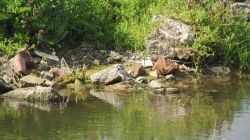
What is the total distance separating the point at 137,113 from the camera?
29.6 ft

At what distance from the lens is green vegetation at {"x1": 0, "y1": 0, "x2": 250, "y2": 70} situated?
443 inches

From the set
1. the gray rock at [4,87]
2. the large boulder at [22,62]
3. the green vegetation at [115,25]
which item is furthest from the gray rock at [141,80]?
the gray rock at [4,87]

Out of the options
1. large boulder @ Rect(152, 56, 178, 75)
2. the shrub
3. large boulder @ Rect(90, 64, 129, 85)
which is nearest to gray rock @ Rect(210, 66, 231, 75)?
large boulder @ Rect(152, 56, 178, 75)

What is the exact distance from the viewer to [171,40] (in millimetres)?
11836

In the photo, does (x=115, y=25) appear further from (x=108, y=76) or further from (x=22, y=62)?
(x=22, y=62)

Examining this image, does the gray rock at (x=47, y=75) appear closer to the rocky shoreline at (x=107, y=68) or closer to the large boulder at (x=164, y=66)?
the rocky shoreline at (x=107, y=68)

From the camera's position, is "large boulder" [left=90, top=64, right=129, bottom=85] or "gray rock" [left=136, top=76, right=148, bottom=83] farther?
"gray rock" [left=136, top=76, right=148, bottom=83]

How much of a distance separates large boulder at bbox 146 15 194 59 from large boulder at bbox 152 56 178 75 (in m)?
0.44

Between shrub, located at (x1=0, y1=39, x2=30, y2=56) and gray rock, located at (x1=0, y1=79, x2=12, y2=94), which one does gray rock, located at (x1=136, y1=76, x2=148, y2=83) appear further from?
gray rock, located at (x1=0, y1=79, x2=12, y2=94)

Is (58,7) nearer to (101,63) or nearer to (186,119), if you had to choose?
(101,63)

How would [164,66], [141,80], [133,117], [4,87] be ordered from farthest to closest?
[164,66] → [141,80] → [4,87] → [133,117]

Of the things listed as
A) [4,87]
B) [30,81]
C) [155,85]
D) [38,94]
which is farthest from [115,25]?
[38,94]

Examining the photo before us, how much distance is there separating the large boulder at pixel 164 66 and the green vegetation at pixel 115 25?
608 mm

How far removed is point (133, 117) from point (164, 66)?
260 centimetres
